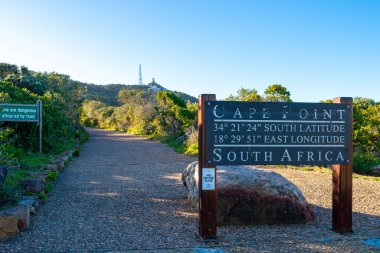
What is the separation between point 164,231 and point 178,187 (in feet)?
10.3

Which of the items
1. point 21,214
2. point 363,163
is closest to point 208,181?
point 21,214

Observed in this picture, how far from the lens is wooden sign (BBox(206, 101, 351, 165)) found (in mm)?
4789

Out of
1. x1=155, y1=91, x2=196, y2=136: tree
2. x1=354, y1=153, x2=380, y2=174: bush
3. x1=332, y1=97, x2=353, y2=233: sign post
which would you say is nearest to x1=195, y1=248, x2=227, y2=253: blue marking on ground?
x1=332, y1=97, x2=353, y2=233: sign post

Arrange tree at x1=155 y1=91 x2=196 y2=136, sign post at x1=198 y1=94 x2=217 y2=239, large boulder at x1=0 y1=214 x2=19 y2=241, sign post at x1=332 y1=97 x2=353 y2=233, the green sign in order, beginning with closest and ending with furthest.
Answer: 1. large boulder at x1=0 y1=214 x2=19 y2=241
2. sign post at x1=198 y1=94 x2=217 y2=239
3. sign post at x1=332 y1=97 x2=353 y2=233
4. the green sign
5. tree at x1=155 y1=91 x2=196 y2=136

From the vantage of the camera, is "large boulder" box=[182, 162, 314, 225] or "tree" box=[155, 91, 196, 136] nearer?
"large boulder" box=[182, 162, 314, 225]

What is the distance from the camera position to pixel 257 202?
5.37 metres

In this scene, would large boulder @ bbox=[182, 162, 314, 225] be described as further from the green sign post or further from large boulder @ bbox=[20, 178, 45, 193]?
the green sign post

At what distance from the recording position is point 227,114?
4828 millimetres

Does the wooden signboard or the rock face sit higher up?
the wooden signboard

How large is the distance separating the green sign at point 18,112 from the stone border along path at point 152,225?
11.0ft

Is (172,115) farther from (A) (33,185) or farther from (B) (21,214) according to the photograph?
(B) (21,214)

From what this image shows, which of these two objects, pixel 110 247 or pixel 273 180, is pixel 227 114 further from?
pixel 110 247

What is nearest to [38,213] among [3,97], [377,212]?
[377,212]

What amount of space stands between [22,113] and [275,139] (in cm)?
890
